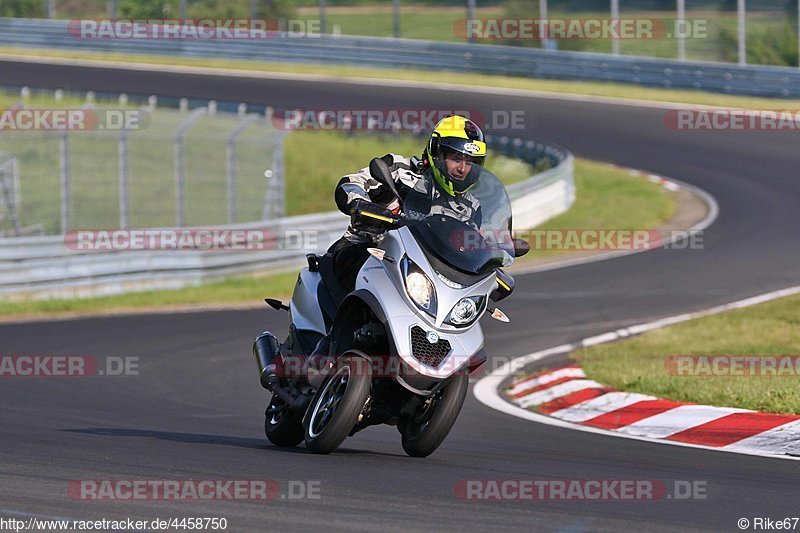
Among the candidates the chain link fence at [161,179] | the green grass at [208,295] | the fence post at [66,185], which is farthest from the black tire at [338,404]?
the chain link fence at [161,179]

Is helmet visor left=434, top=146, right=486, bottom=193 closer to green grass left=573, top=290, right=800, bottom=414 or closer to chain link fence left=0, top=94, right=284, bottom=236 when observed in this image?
green grass left=573, top=290, right=800, bottom=414

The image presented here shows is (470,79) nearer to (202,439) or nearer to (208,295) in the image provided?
(208,295)

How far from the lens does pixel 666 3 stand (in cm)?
3734

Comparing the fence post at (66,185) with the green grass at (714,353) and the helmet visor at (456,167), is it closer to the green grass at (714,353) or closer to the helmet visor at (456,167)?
the green grass at (714,353)

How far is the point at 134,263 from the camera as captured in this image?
19.3 metres

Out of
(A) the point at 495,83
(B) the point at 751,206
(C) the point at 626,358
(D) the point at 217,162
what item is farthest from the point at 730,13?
(C) the point at 626,358

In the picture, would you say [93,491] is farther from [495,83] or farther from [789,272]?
[495,83]

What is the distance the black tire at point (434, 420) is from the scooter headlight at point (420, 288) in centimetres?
42

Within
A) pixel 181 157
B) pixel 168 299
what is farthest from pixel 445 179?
pixel 181 157

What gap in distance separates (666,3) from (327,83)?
1061 centimetres

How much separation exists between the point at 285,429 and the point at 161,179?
19.7 m

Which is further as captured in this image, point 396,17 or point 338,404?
point 396,17

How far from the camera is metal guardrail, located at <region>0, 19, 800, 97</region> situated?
35.4 metres

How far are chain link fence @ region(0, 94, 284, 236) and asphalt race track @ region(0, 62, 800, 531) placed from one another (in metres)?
5.24
